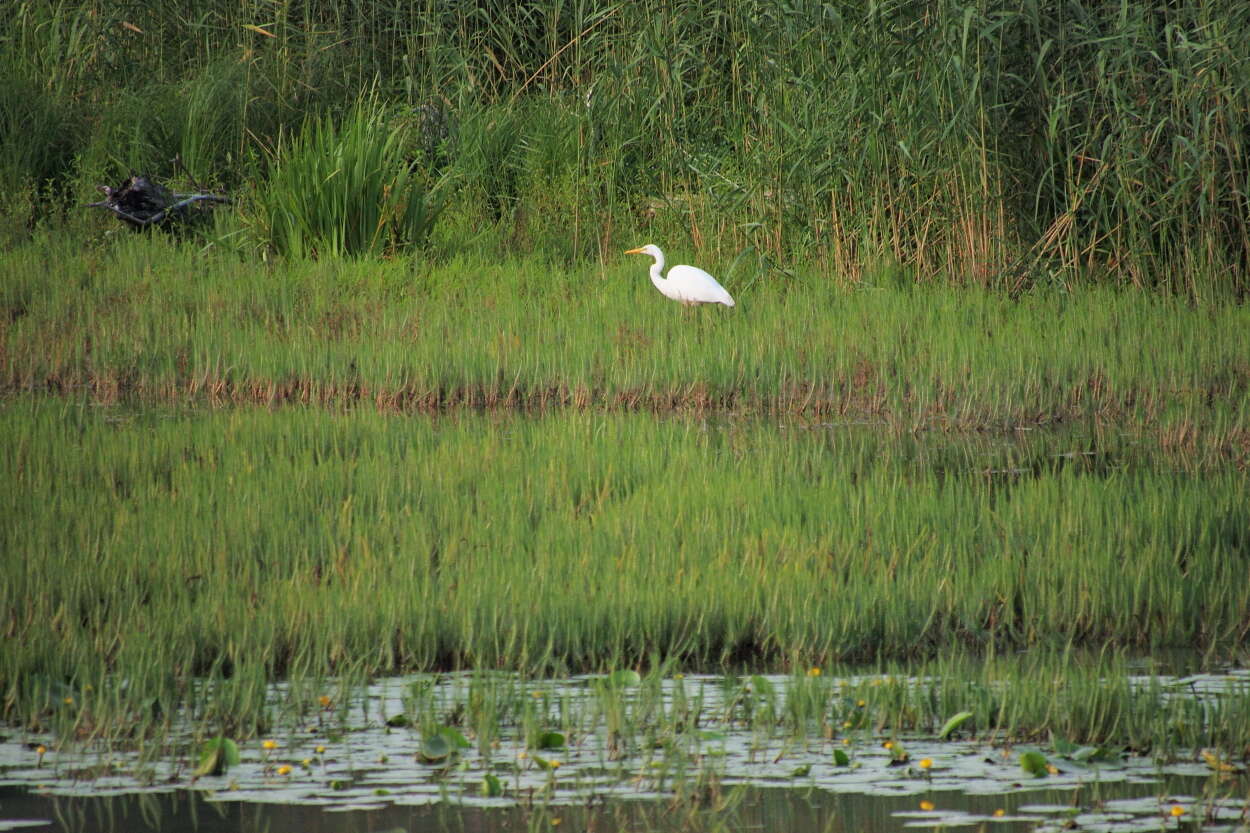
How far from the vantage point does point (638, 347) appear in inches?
357

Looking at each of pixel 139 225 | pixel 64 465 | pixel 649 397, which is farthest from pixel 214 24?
pixel 64 465

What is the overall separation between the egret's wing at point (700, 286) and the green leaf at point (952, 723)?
6.08 metres

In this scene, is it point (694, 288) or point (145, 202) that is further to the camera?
point (145, 202)

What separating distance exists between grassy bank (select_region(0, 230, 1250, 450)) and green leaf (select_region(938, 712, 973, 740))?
151 inches

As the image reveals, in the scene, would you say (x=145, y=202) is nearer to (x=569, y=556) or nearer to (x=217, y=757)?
(x=569, y=556)

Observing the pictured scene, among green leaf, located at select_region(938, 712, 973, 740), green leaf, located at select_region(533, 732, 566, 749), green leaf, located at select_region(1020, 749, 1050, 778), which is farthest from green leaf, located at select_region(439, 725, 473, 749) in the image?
green leaf, located at select_region(1020, 749, 1050, 778)

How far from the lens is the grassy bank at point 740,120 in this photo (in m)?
9.37

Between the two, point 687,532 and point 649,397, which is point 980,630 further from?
point 649,397

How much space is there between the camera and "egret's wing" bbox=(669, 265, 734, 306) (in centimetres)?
963

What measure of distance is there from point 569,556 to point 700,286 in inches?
191

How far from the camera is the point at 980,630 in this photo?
452 cm

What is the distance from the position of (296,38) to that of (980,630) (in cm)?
1070

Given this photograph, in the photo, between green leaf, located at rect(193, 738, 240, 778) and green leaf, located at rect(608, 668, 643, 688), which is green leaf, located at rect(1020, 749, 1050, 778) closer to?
green leaf, located at rect(608, 668, 643, 688)

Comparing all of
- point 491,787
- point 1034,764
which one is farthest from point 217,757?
point 1034,764
